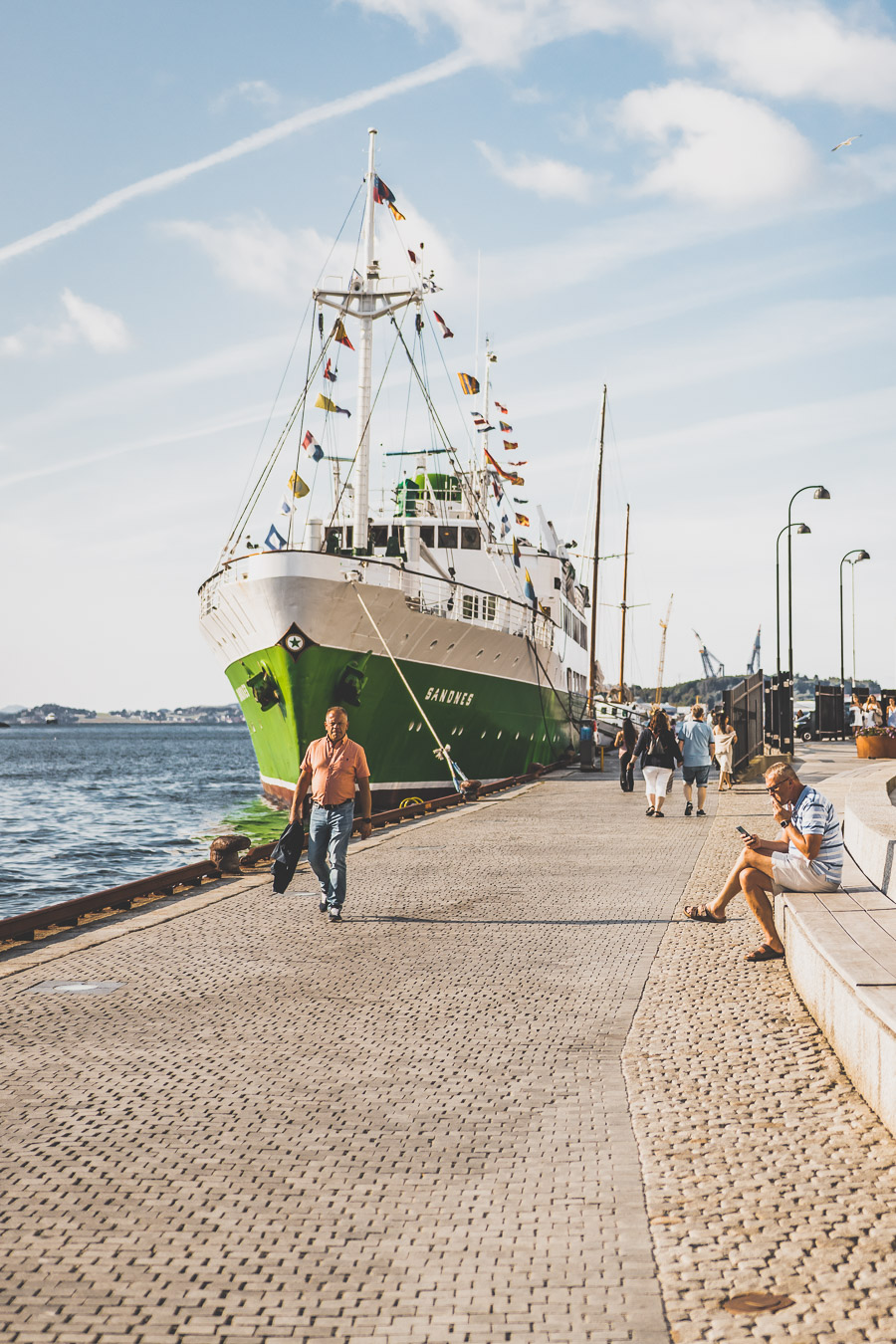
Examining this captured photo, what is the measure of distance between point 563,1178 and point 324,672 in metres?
18.3

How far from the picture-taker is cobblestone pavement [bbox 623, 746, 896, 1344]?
117 inches

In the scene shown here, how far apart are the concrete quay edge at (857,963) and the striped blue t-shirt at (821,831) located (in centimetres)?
16

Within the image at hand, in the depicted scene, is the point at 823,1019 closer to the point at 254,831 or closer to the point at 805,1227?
the point at 805,1227

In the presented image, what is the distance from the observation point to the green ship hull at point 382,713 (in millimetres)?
21922

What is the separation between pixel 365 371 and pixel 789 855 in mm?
19912

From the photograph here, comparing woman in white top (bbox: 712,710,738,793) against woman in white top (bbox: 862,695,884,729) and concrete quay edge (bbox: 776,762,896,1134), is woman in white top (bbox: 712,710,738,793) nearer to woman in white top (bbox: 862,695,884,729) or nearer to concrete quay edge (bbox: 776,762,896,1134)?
concrete quay edge (bbox: 776,762,896,1134)

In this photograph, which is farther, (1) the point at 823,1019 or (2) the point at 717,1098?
(1) the point at 823,1019

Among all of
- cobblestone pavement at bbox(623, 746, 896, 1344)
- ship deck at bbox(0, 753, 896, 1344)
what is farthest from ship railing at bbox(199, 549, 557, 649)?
cobblestone pavement at bbox(623, 746, 896, 1344)

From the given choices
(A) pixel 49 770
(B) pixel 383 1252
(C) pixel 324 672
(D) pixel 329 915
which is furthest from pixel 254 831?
(A) pixel 49 770

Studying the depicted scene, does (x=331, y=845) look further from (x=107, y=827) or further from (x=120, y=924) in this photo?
(x=107, y=827)

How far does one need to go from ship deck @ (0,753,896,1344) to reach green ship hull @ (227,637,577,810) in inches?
552

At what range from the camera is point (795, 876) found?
6.89 metres

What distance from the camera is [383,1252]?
10.8 feet

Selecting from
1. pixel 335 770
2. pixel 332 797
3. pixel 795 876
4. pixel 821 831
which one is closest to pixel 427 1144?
pixel 795 876
